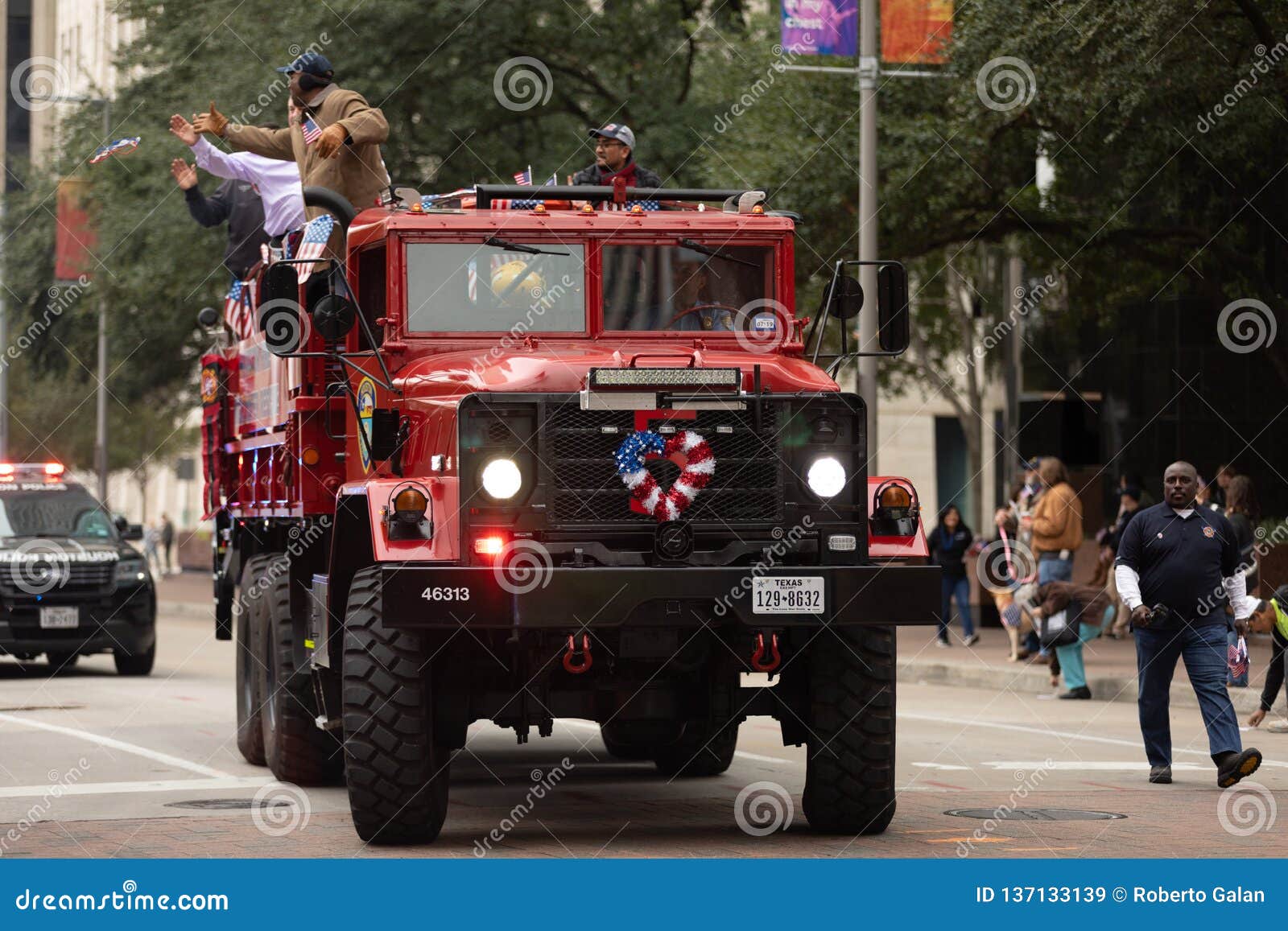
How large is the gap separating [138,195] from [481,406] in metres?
26.3

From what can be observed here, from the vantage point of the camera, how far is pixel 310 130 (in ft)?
44.0

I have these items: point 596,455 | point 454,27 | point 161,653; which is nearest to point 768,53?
point 454,27

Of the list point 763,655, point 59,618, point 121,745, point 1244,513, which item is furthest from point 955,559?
point 763,655

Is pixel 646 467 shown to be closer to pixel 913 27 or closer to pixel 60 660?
pixel 913 27

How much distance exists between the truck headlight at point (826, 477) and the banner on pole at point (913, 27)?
44.6 ft

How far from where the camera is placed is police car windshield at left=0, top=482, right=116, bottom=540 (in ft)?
74.0

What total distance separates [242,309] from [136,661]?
29.8 ft

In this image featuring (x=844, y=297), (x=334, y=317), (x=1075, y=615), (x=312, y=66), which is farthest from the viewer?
(x=1075, y=615)

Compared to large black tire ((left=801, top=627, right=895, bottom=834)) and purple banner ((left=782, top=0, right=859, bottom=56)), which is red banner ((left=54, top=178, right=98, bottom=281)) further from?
large black tire ((left=801, top=627, right=895, bottom=834))

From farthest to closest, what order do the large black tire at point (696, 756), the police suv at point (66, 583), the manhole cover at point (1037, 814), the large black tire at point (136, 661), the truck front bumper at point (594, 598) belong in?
the large black tire at point (136, 661)
the police suv at point (66, 583)
the large black tire at point (696, 756)
the manhole cover at point (1037, 814)
the truck front bumper at point (594, 598)

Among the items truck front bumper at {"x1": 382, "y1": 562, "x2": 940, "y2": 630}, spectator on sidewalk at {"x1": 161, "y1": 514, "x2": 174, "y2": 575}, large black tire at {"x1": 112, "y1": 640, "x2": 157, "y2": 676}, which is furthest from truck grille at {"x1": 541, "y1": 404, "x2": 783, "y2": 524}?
spectator on sidewalk at {"x1": 161, "y1": 514, "x2": 174, "y2": 575}

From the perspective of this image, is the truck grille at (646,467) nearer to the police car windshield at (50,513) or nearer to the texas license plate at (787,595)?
the texas license plate at (787,595)

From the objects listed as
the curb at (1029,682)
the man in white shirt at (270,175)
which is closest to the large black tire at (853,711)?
the man in white shirt at (270,175)

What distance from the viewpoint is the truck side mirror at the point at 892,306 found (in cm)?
1101
